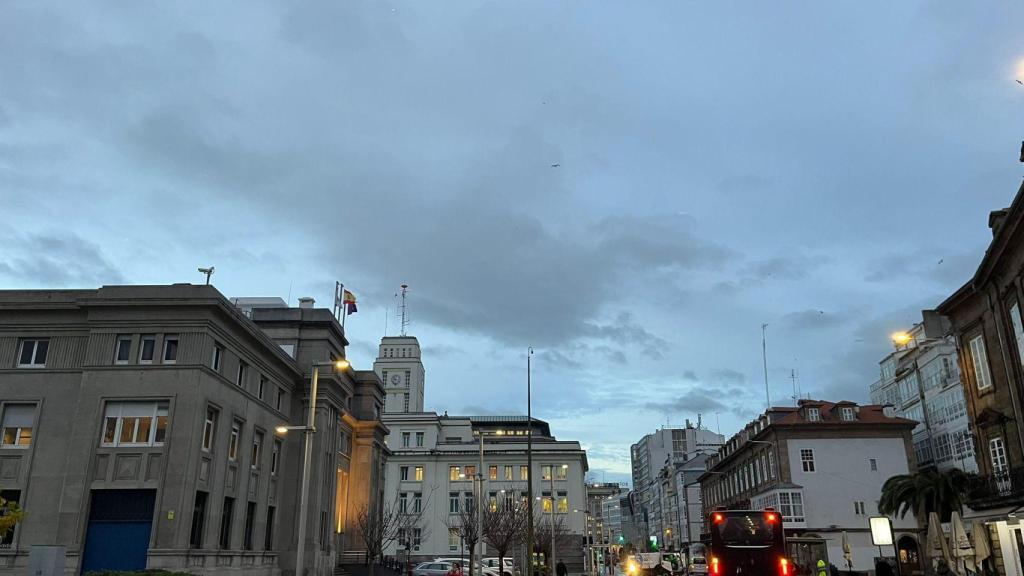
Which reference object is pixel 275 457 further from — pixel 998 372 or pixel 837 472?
pixel 837 472

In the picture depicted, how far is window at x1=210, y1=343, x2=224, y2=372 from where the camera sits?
116 ft

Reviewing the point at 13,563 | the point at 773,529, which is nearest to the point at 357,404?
the point at 13,563

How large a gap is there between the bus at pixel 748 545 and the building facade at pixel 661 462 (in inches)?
4799

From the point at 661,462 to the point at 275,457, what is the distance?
14633cm

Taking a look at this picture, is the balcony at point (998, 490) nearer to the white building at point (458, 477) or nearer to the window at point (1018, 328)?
the window at point (1018, 328)

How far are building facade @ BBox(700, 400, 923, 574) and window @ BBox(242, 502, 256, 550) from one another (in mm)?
42101

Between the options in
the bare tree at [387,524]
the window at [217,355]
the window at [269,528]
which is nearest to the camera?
the window at [217,355]

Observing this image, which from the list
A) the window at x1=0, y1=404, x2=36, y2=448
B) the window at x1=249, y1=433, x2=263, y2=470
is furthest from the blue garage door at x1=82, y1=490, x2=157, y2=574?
the window at x1=249, y1=433, x2=263, y2=470

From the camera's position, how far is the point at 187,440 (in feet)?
106

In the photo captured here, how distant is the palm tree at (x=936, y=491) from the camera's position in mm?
37438

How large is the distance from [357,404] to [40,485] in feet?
A: 96.7

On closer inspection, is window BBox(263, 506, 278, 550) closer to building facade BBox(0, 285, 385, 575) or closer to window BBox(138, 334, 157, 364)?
building facade BBox(0, 285, 385, 575)

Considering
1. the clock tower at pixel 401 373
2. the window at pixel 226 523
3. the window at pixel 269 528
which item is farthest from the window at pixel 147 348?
the clock tower at pixel 401 373

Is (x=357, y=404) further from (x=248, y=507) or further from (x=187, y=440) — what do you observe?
(x=187, y=440)
